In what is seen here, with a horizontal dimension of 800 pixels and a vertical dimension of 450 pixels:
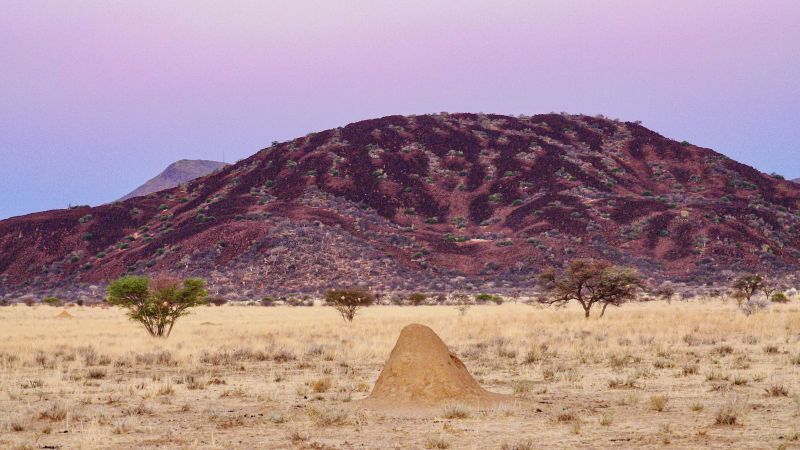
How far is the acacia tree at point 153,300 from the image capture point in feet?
106

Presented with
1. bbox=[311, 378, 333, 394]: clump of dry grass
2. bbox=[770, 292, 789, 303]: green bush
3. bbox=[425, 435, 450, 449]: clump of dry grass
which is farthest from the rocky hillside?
bbox=[425, 435, 450, 449]: clump of dry grass

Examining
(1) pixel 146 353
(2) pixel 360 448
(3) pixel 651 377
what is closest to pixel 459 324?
(1) pixel 146 353

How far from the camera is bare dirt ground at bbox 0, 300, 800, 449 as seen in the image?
38.2 ft

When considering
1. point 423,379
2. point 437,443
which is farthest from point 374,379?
point 437,443

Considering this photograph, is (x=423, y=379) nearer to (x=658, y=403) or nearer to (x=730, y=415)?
(x=658, y=403)

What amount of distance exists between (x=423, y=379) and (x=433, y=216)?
78981 mm

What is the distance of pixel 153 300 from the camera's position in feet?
107

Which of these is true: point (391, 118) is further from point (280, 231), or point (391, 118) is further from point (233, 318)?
point (233, 318)

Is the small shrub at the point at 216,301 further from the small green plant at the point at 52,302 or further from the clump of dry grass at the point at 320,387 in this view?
the clump of dry grass at the point at 320,387

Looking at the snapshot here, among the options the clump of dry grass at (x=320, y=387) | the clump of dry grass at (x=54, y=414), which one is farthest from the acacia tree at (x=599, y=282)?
the clump of dry grass at (x=54, y=414)

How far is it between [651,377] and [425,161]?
88.4 metres

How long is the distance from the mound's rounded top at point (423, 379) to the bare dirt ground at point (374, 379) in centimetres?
78

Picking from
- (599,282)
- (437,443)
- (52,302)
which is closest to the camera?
(437,443)

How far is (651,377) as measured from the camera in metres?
18.2
